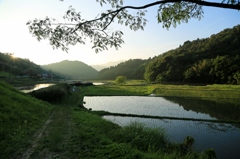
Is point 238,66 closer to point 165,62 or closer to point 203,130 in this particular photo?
point 165,62

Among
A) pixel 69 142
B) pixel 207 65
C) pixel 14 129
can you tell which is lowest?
pixel 69 142

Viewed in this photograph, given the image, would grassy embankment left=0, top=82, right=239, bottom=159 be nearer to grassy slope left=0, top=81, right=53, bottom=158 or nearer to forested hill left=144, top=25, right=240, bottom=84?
grassy slope left=0, top=81, right=53, bottom=158

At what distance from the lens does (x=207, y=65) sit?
6781 cm

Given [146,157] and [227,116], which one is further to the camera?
[227,116]

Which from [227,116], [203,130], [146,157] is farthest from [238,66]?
[146,157]

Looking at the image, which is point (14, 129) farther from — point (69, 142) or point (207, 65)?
point (207, 65)

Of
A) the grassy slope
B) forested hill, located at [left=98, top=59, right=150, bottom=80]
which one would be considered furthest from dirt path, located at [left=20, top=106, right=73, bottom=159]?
forested hill, located at [left=98, top=59, right=150, bottom=80]

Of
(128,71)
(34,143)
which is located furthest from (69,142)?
(128,71)

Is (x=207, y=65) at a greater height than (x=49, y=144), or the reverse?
(x=207, y=65)

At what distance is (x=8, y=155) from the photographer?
6.74 meters

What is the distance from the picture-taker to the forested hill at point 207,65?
59.3 metres

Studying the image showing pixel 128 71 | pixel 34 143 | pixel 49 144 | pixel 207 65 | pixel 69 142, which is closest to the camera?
pixel 49 144

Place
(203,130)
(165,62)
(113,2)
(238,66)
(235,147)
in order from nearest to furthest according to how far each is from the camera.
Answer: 1. (113,2)
2. (235,147)
3. (203,130)
4. (238,66)
5. (165,62)

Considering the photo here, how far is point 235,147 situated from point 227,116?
9178mm
